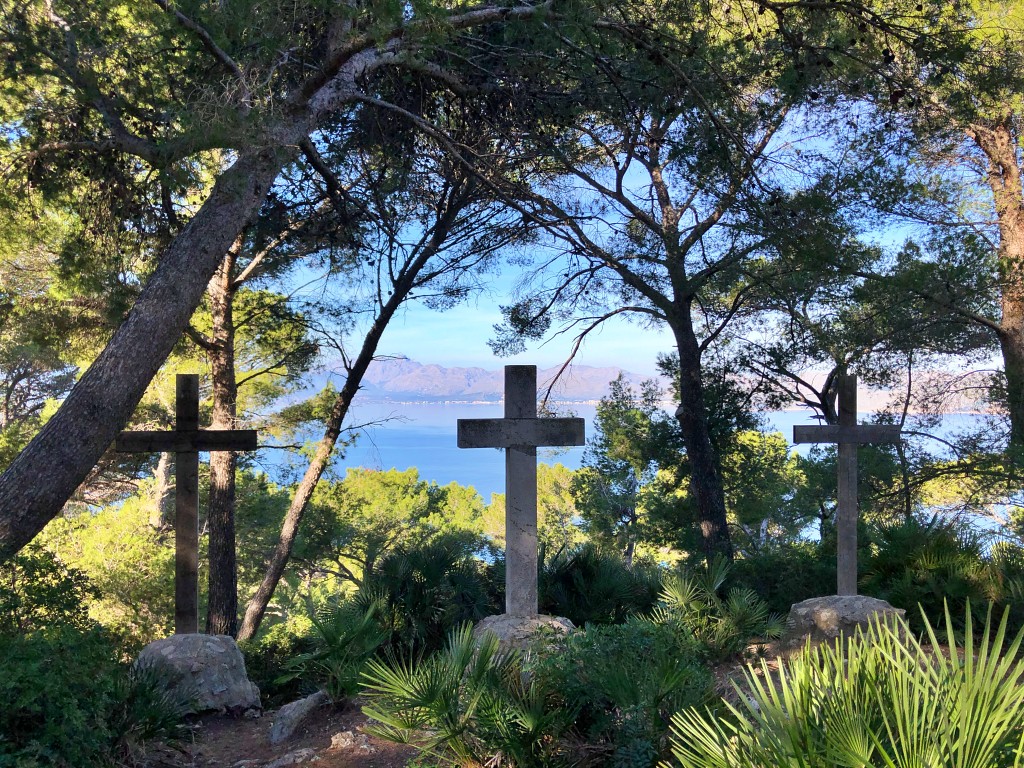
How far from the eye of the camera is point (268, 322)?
42.6ft

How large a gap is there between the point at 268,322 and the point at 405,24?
7.78m

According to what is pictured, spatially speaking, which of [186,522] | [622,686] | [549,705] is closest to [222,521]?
[186,522]

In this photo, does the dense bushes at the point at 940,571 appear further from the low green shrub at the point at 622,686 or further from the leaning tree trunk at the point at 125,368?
the leaning tree trunk at the point at 125,368

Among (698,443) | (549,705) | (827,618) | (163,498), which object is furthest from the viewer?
(163,498)

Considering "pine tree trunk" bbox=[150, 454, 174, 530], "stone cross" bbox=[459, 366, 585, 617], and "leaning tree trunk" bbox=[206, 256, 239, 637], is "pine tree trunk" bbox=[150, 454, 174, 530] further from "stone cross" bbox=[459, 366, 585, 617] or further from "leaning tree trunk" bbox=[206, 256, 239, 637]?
"stone cross" bbox=[459, 366, 585, 617]

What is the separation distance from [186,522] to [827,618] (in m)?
6.06

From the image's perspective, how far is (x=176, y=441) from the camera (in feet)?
25.3

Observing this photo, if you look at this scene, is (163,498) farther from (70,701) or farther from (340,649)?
(70,701)

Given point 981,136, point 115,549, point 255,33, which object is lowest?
point 115,549

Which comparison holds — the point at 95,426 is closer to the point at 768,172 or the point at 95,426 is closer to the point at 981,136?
the point at 768,172

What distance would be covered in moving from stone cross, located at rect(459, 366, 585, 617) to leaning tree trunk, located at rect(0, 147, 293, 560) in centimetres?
238

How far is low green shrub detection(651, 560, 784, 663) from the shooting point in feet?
23.8

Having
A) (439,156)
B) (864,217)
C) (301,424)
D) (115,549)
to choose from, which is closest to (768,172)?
(864,217)

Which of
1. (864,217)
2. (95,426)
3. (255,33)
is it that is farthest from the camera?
(864,217)
